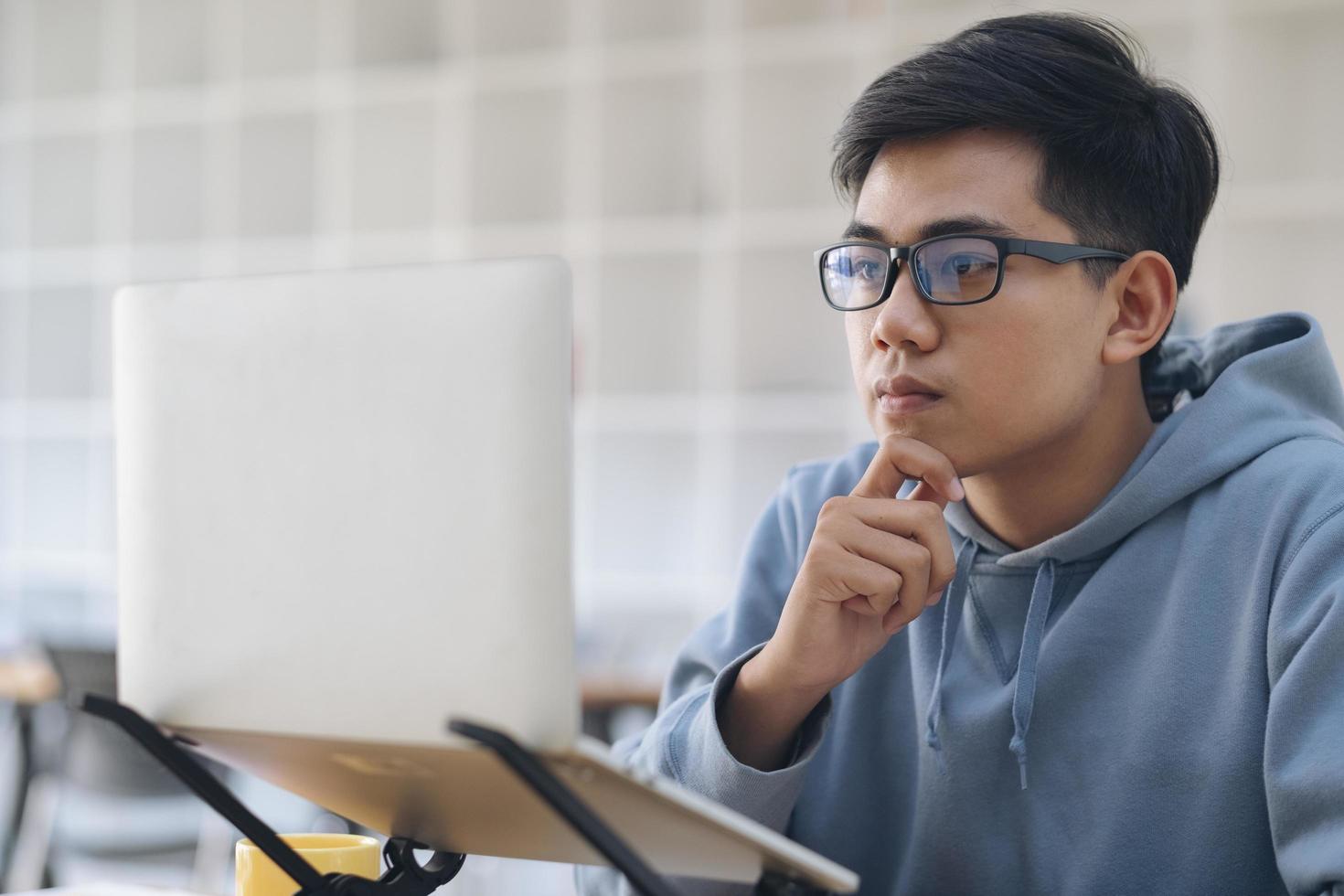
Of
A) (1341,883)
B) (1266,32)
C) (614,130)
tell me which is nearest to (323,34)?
(614,130)

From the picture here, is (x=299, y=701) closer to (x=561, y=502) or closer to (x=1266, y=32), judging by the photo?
(x=561, y=502)

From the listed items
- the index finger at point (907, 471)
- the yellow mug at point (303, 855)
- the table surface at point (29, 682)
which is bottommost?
the table surface at point (29, 682)

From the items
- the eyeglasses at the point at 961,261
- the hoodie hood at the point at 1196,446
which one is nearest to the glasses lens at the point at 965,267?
the eyeglasses at the point at 961,261

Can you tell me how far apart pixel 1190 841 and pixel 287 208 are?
4.46m

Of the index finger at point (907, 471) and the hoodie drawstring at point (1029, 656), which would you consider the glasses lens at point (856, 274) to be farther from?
the hoodie drawstring at point (1029, 656)

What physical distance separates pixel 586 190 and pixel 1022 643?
3.57 metres

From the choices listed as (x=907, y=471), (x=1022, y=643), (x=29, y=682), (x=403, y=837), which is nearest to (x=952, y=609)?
(x=1022, y=643)

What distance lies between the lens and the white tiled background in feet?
12.5

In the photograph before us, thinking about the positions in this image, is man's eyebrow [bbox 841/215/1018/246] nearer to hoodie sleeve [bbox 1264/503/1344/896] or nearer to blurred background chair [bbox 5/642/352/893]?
hoodie sleeve [bbox 1264/503/1344/896]

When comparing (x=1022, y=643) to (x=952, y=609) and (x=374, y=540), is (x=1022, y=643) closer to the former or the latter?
(x=952, y=609)

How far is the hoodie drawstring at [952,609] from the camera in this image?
1.33m

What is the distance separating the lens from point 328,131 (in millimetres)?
4980

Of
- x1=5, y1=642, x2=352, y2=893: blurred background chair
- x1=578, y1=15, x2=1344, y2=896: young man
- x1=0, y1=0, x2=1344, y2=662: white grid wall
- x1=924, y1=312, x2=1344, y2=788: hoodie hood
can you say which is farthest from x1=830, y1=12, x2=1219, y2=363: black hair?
x1=0, y1=0, x2=1344, y2=662: white grid wall

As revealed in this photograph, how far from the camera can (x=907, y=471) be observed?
126cm
